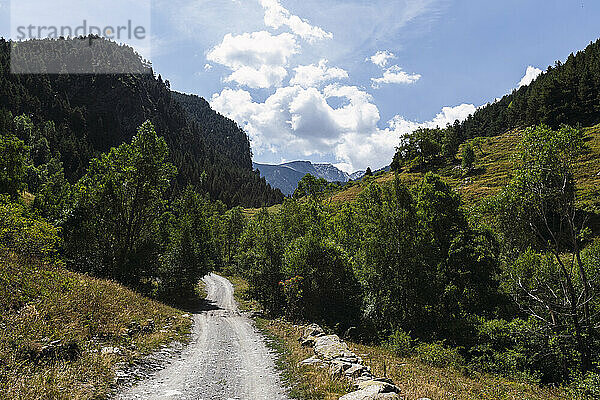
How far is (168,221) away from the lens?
38.9 metres

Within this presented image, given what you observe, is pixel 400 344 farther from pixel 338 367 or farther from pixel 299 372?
pixel 299 372

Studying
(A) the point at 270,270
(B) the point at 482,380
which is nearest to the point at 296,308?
(A) the point at 270,270

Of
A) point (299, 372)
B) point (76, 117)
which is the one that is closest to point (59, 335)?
point (299, 372)

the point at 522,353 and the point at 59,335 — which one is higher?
the point at 59,335

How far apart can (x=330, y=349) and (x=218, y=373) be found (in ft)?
20.5

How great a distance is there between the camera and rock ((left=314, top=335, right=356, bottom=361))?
54.2 feet

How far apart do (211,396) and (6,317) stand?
28.9 feet

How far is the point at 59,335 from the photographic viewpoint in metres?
13.6

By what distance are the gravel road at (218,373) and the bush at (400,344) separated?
9787 millimetres

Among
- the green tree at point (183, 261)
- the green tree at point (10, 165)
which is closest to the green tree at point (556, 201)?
the green tree at point (183, 261)

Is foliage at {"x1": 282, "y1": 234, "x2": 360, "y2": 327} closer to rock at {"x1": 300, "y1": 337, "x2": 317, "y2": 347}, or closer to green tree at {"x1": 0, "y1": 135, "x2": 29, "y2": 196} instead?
rock at {"x1": 300, "y1": 337, "x2": 317, "y2": 347}

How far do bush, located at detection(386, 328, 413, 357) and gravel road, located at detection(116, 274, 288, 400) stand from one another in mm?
9787

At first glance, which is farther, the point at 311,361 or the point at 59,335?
the point at 311,361

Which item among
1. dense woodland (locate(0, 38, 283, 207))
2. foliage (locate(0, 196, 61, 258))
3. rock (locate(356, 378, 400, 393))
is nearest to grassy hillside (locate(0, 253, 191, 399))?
foliage (locate(0, 196, 61, 258))
